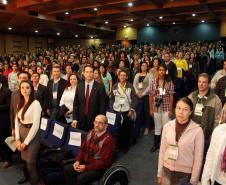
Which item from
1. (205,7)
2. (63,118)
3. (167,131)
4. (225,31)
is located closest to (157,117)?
(63,118)

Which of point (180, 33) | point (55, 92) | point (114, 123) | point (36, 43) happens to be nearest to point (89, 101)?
point (114, 123)

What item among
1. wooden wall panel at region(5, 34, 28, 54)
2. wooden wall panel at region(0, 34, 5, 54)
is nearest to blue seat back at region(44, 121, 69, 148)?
wooden wall panel at region(0, 34, 5, 54)

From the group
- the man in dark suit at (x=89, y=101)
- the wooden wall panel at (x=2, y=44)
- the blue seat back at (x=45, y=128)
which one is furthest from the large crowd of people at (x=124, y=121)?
the wooden wall panel at (x=2, y=44)

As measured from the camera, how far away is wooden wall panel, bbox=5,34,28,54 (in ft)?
63.5

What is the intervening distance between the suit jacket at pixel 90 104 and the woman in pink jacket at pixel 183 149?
1.39 meters

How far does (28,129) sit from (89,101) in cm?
90

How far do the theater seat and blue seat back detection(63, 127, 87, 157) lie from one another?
2.40 feet

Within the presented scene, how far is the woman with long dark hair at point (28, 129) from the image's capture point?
2973 millimetres

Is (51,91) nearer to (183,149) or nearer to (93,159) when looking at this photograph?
(93,159)

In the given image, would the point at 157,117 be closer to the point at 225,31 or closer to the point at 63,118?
the point at 63,118

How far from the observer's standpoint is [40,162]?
3293 millimetres

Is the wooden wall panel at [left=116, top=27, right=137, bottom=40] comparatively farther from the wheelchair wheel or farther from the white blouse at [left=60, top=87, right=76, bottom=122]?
the wheelchair wheel

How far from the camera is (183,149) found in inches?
87.8

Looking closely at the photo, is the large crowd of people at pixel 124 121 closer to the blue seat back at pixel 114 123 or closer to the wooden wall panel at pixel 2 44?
the blue seat back at pixel 114 123
